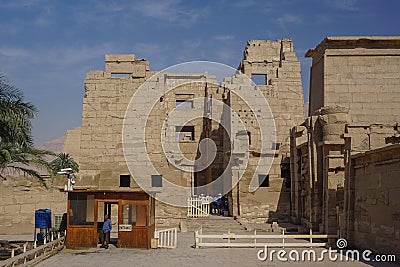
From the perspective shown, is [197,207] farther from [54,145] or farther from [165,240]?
[54,145]

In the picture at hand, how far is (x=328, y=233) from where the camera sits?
15383mm

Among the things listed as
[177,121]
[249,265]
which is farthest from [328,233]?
[177,121]

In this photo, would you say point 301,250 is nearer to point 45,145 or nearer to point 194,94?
point 194,94

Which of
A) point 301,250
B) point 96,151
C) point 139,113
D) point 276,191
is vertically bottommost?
point 301,250

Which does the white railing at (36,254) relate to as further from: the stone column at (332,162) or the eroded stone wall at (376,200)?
the stone column at (332,162)

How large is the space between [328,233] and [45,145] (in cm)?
11439

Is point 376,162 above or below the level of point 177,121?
below

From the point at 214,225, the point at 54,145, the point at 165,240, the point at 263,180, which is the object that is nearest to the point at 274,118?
the point at 263,180

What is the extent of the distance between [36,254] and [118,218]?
235 cm

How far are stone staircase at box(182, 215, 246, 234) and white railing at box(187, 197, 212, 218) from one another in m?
0.94

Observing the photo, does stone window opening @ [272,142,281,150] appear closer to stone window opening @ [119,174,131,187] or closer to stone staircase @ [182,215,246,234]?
stone staircase @ [182,215,246,234]

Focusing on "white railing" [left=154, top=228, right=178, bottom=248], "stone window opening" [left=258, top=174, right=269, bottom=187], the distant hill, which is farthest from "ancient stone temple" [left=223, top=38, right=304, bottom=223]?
the distant hill

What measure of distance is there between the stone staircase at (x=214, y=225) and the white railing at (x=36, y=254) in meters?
6.08

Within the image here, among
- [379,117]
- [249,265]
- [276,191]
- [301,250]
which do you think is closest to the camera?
[249,265]
